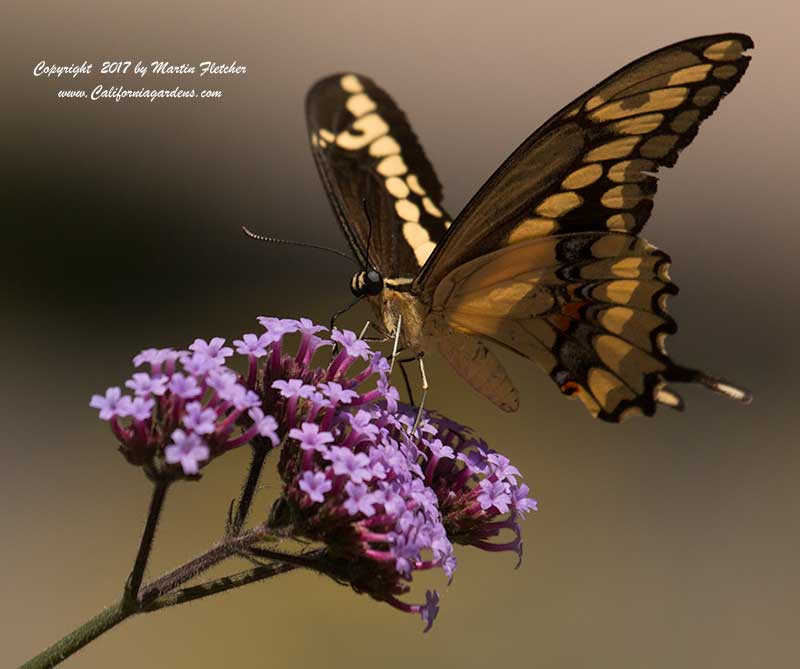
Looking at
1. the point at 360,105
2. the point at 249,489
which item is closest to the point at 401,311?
the point at 249,489

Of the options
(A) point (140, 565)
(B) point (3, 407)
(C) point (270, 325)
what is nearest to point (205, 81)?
(B) point (3, 407)

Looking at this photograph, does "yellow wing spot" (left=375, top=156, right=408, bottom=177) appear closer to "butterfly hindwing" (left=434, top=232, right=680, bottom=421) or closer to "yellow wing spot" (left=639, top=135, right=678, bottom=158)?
"butterfly hindwing" (left=434, top=232, right=680, bottom=421)

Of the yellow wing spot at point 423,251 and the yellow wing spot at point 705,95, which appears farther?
the yellow wing spot at point 423,251

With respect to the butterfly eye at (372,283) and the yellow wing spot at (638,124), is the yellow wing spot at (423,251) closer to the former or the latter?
the butterfly eye at (372,283)

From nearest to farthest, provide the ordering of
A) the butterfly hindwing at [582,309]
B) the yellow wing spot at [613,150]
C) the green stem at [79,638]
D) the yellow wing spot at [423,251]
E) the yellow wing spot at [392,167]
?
the green stem at [79,638], the yellow wing spot at [613,150], the butterfly hindwing at [582,309], the yellow wing spot at [423,251], the yellow wing spot at [392,167]

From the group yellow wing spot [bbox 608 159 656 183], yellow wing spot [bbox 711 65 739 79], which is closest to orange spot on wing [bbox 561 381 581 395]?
yellow wing spot [bbox 608 159 656 183]

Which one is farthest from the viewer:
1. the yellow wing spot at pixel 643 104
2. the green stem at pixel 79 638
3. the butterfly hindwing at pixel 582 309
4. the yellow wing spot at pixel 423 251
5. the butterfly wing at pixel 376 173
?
the yellow wing spot at pixel 423 251

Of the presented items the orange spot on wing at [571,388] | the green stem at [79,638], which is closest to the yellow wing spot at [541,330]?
the orange spot on wing at [571,388]

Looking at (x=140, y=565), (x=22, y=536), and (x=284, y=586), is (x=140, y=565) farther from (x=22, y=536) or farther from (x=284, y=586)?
(x=22, y=536)
